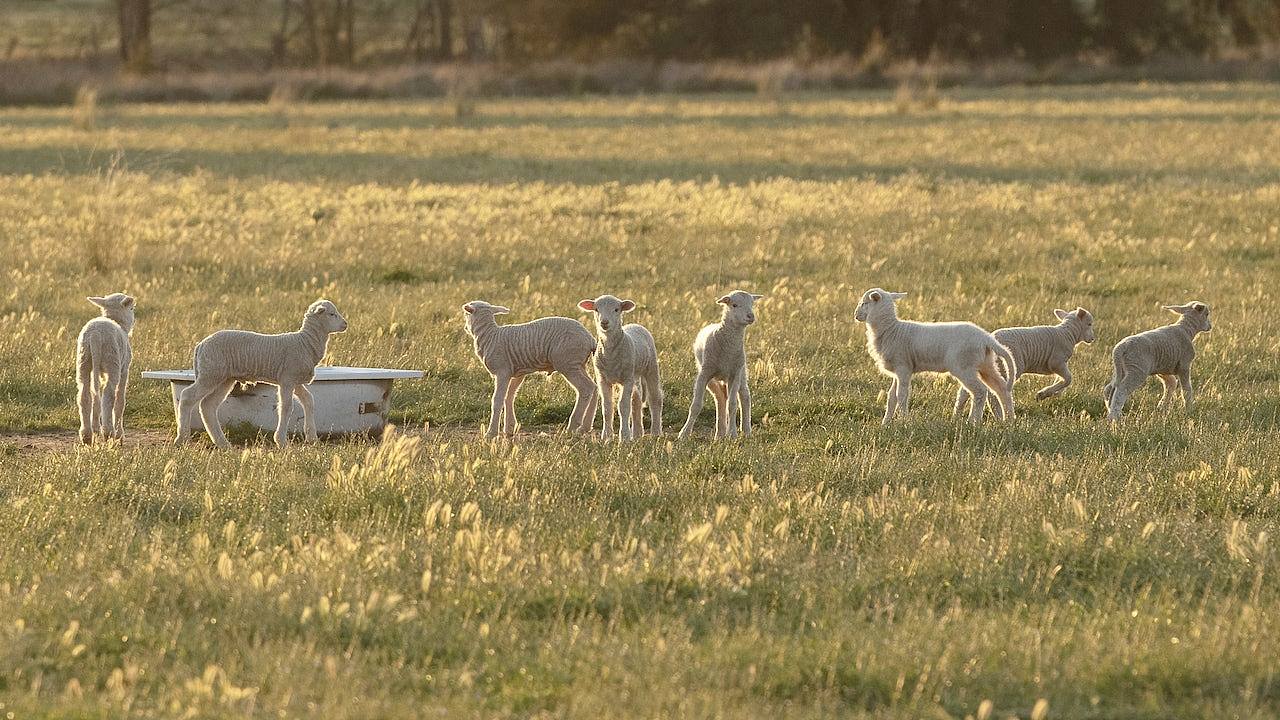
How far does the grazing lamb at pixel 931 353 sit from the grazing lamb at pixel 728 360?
0.89 m

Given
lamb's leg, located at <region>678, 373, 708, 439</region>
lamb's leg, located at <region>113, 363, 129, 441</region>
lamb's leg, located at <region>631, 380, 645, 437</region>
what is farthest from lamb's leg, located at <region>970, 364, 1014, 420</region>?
lamb's leg, located at <region>113, 363, 129, 441</region>

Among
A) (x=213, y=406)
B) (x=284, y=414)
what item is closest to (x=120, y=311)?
(x=213, y=406)

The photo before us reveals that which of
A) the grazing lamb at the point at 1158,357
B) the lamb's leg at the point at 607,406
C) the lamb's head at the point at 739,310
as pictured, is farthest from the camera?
the grazing lamb at the point at 1158,357

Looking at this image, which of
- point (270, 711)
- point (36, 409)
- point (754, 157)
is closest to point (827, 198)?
point (754, 157)

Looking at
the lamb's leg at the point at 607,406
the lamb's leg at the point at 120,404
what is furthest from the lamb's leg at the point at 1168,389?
the lamb's leg at the point at 120,404

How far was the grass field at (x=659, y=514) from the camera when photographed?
19.0 feet

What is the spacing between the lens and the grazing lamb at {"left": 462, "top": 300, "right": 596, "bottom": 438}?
10.7 m

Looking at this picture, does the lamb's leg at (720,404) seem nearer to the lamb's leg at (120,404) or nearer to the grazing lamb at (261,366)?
the grazing lamb at (261,366)

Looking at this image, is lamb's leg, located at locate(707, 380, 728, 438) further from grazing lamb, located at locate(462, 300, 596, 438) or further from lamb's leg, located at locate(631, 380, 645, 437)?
grazing lamb, located at locate(462, 300, 596, 438)

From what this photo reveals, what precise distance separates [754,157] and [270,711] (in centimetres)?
2816

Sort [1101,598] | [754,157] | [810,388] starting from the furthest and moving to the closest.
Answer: [754,157], [810,388], [1101,598]

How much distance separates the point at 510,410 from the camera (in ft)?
35.9

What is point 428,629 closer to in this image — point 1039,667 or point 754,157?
point 1039,667

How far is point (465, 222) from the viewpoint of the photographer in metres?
22.6
